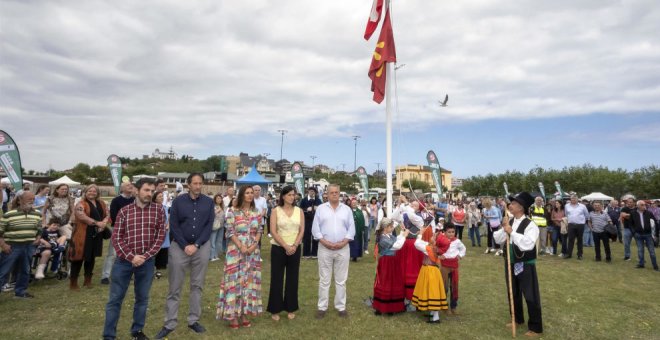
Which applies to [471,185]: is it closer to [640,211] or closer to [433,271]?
[640,211]

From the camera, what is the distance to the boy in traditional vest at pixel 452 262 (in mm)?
5964

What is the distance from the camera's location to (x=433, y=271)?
18.3ft

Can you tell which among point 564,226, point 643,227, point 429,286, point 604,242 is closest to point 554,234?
point 564,226

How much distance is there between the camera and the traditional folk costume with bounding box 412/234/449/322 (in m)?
5.46

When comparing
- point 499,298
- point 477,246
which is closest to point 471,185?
point 477,246

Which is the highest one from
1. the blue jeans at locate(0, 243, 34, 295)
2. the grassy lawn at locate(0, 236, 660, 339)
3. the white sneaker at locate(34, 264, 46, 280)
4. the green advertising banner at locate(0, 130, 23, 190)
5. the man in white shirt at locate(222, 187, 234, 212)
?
the green advertising banner at locate(0, 130, 23, 190)

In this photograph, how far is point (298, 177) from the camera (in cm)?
1797

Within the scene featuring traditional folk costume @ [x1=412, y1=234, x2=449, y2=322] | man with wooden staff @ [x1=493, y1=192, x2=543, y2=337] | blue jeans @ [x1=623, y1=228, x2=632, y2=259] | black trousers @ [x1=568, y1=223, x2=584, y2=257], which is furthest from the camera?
black trousers @ [x1=568, y1=223, x2=584, y2=257]

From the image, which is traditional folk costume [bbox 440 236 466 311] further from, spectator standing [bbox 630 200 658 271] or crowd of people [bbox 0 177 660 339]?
spectator standing [bbox 630 200 658 271]

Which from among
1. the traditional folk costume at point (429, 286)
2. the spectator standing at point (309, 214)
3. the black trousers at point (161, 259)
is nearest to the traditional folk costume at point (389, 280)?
the traditional folk costume at point (429, 286)

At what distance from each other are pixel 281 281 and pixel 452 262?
9.16 feet

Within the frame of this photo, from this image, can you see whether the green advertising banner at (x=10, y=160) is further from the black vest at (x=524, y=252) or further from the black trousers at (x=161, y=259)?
the black vest at (x=524, y=252)

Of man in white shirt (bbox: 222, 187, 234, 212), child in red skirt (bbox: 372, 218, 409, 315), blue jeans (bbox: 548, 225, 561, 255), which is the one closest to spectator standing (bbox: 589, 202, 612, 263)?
blue jeans (bbox: 548, 225, 561, 255)

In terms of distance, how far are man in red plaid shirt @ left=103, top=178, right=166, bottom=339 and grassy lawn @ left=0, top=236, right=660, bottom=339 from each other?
580 mm
